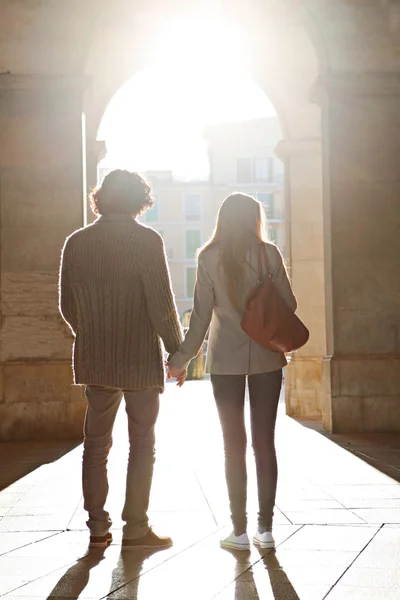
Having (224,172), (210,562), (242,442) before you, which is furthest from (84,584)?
(224,172)

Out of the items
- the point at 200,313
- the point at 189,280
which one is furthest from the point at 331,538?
the point at 189,280

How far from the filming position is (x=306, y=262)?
12.1 m

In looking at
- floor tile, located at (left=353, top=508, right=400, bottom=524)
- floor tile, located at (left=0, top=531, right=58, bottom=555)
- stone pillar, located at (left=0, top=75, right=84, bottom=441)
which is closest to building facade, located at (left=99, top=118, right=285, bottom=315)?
stone pillar, located at (left=0, top=75, right=84, bottom=441)

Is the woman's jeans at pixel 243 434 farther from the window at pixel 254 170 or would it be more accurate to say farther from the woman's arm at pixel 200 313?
the window at pixel 254 170

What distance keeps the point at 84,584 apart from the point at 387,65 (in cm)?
708

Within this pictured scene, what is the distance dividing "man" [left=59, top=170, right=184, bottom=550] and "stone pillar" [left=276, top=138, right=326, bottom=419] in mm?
7481

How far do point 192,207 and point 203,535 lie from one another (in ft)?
146

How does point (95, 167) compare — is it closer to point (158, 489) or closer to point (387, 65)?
point (387, 65)

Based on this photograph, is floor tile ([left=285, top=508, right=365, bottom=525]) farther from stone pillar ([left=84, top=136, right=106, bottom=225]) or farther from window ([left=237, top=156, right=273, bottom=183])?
window ([left=237, top=156, right=273, bottom=183])

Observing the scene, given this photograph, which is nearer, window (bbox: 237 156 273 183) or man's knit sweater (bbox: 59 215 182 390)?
man's knit sweater (bbox: 59 215 182 390)

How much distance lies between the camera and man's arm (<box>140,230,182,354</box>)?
163 inches

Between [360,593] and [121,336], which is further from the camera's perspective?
[121,336]

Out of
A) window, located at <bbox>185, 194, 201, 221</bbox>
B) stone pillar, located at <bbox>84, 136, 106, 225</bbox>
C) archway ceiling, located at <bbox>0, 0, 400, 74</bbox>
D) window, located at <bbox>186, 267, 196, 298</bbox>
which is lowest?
window, located at <bbox>186, 267, 196, 298</bbox>

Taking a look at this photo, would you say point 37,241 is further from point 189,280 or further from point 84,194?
point 189,280
